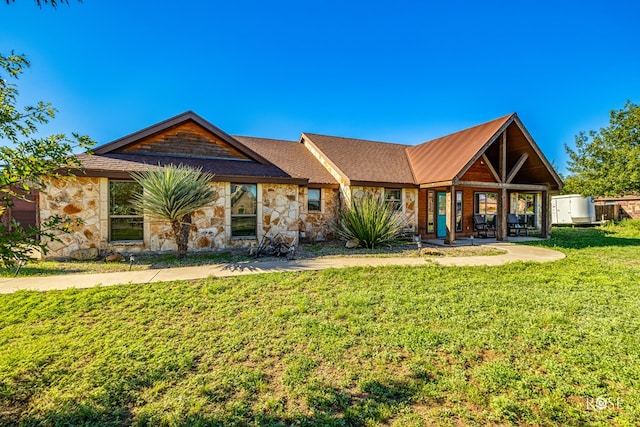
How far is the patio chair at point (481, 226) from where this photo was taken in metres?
15.1

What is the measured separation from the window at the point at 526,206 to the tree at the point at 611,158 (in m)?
7.30

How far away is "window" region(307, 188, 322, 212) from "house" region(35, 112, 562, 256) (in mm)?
46

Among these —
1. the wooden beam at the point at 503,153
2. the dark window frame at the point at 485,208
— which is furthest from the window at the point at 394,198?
the dark window frame at the point at 485,208

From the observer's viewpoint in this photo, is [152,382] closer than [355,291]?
Yes

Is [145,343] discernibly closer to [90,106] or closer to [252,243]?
[252,243]

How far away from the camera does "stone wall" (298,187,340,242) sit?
1302cm

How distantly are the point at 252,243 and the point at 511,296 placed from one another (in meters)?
7.84

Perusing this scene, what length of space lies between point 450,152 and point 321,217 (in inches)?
272

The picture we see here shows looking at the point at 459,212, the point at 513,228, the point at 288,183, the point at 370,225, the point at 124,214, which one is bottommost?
the point at 513,228

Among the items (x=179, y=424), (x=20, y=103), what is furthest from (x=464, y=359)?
(x=20, y=103)

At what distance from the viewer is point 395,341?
12.3 ft

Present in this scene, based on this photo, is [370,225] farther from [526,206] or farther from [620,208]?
[620,208]

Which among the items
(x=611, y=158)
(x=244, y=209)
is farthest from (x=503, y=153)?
(x=611, y=158)

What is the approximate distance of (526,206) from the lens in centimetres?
1847
